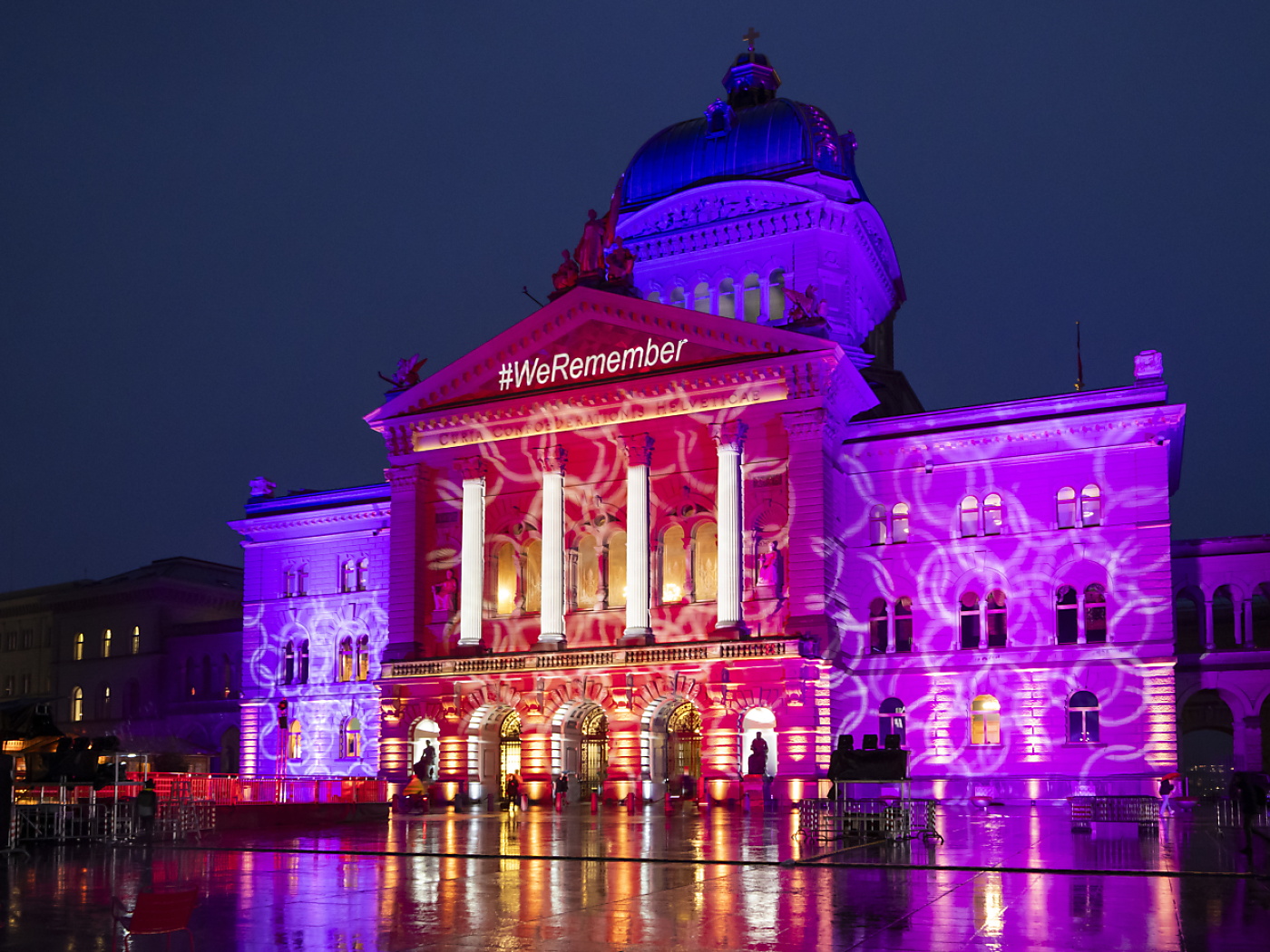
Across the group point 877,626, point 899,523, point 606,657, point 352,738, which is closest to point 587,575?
point 606,657

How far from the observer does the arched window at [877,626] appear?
62.0 meters

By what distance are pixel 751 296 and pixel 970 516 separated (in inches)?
731

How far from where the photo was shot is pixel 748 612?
59.4m

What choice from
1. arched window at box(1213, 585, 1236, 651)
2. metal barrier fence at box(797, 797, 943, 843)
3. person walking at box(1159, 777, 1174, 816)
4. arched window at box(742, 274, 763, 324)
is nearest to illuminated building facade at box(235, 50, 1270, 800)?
arched window at box(742, 274, 763, 324)

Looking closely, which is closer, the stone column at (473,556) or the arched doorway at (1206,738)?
the stone column at (473,556)

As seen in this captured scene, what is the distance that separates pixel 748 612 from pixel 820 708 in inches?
198

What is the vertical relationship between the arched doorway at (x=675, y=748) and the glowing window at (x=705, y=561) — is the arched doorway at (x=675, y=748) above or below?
below

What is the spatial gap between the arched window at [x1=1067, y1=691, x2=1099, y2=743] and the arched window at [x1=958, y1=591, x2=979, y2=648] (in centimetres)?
462

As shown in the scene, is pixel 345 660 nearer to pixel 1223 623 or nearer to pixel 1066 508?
pixel 1066 508

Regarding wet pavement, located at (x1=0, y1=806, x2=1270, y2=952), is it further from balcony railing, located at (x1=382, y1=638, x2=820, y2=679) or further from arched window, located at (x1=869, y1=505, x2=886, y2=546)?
arched window, located at (x1=869, y1=505, x2=886, y2=546)

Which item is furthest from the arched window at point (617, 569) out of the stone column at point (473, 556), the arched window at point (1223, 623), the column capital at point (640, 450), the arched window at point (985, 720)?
the arched window at point (1223, 623)

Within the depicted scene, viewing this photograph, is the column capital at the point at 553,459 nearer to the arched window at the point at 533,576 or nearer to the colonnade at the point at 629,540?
the colonnade at the point at 629,540

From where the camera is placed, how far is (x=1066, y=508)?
5888 centimetres

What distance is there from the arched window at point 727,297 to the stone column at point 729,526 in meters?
15.7
